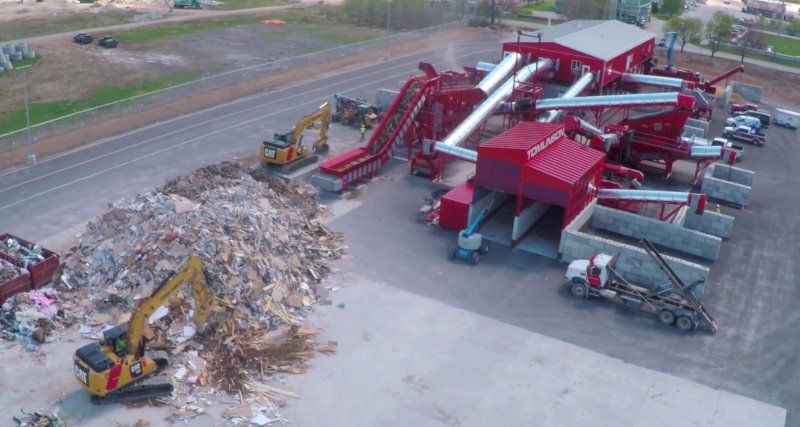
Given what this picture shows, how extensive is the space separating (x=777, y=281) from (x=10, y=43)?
69179 mm

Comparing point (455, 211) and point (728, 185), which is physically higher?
point (455, 211)

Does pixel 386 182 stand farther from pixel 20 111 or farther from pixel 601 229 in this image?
pixel 20 111

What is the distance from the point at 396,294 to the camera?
32.7m

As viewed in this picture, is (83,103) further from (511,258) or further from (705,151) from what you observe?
(705,151)

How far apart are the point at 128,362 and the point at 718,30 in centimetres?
7725

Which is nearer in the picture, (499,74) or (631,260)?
(631,260)

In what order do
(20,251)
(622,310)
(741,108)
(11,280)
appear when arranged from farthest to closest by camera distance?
(741,108) < (622,310) < (20,251) < (11,280)

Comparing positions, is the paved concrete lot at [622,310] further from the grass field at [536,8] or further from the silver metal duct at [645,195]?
the grass field at [536,8]

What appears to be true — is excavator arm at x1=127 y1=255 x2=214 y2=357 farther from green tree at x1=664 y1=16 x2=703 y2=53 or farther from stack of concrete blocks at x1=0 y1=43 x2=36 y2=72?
green tree at x1=664 y1=16 x2=703 y2=53

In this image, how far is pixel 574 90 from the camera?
52031 millimetres

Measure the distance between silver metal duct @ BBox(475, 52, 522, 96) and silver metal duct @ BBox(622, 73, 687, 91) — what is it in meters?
9.47

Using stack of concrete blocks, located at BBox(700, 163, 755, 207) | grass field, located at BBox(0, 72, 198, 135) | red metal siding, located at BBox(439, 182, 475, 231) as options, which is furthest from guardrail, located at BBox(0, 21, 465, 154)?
stack of concrete blocks, located at BBox(700, 163, 755, 207)

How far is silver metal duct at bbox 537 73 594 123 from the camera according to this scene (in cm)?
4902

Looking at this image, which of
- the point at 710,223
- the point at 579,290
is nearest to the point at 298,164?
the point at 579,290
